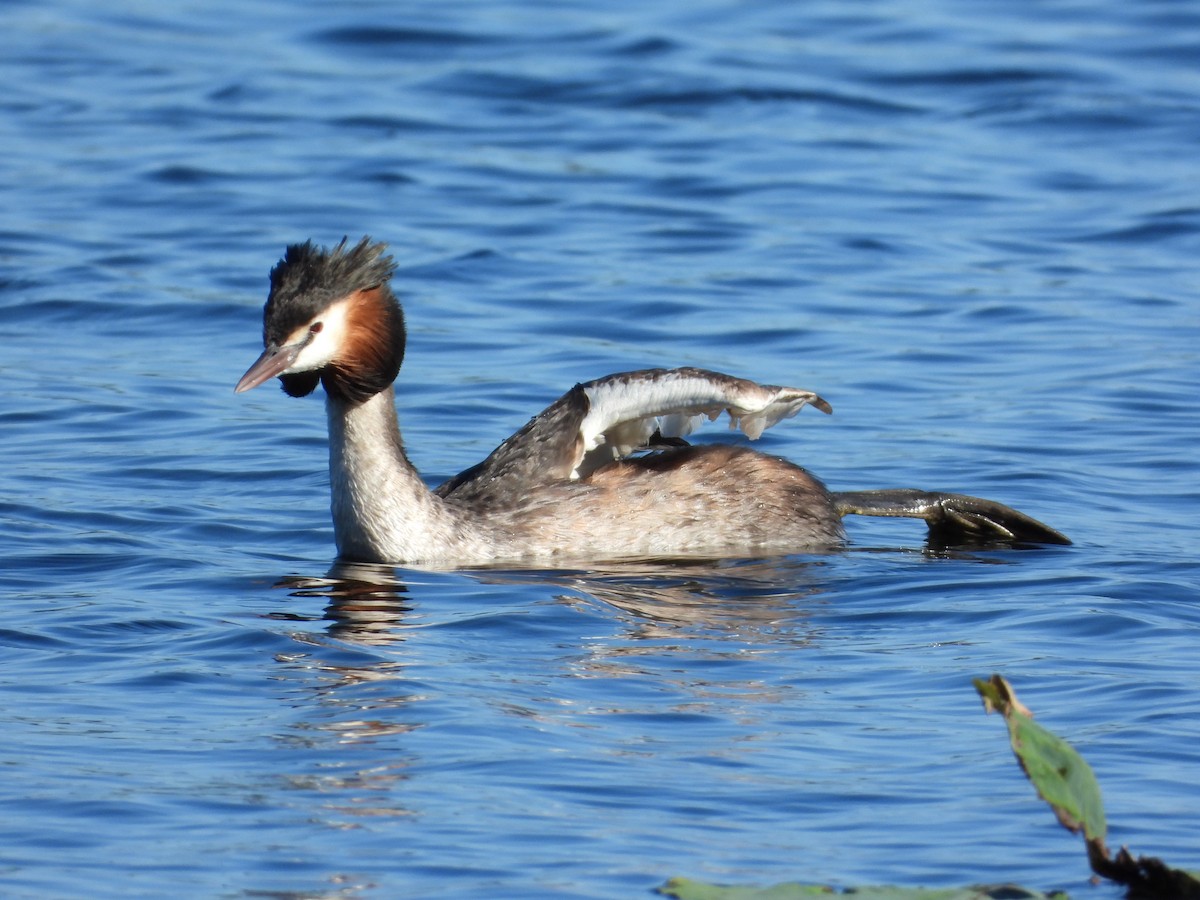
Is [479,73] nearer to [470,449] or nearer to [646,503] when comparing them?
[470,449]

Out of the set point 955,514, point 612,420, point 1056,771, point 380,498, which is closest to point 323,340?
point 380,498

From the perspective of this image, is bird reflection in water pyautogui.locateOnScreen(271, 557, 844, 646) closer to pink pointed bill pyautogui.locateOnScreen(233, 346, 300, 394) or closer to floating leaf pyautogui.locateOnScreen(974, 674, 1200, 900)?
pink pointed bill pyautogui.locateOnScreen(233, 346, 300, 394)

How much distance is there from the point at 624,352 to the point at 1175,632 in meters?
6.21

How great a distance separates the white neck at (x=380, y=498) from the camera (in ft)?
33.0

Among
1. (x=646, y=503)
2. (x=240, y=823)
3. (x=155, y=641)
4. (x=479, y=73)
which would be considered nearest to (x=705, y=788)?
(x=240, y=823)

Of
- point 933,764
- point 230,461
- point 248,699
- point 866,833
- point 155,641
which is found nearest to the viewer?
point 866,833

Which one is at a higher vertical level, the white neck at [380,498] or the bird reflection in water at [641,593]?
the white neck at [380,498]

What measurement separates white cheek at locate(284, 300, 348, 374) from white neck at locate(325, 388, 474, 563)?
1.23ft

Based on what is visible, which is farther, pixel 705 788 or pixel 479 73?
pixel 479 73

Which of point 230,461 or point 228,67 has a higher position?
point 228,67

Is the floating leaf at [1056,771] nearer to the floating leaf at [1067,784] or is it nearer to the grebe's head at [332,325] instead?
the floating leaf at [1067,784]

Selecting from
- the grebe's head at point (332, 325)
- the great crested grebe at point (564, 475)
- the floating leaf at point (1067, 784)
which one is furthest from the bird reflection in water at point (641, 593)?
the floating leaf at point (1067, 784)

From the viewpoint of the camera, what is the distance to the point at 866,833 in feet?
21.2

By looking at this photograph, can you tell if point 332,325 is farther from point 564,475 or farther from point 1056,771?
point 1056,771
